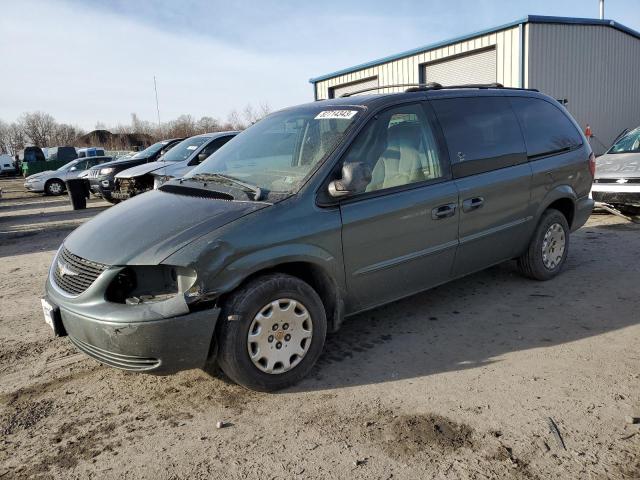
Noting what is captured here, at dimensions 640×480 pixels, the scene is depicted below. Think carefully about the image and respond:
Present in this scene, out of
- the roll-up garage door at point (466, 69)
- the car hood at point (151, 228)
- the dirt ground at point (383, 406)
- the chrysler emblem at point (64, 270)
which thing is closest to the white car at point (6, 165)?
the roll-up garage door at point (466, 69)

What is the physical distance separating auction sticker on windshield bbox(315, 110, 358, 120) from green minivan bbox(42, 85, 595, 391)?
0.05ft

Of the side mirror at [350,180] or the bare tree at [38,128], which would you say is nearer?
the side mirror at [350,180]

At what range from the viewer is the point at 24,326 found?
467 cm

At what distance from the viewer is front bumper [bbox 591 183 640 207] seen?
25.3 ft

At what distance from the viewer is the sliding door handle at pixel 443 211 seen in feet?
13.2

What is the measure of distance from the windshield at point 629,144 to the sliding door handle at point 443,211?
20.3 ft

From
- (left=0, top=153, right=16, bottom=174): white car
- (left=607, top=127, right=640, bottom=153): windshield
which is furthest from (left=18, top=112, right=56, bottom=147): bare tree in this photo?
(left=607, top=127, right=640, bottom=153): windshield

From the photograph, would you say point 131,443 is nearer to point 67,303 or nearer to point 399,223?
point 67,303

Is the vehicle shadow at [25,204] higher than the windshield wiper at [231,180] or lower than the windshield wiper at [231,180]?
lower

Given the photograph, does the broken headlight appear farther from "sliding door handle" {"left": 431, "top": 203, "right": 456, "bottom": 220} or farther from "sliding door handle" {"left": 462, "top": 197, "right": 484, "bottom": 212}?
"sliding door handle" {"left": 462, "top": 197, "right": 484, "bottom": 212}

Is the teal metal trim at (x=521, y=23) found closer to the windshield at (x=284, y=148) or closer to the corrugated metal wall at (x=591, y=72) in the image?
the corrugated metal wall at (x=591, y=72)

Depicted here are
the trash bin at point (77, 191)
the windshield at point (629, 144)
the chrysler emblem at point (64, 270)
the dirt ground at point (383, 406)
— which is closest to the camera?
the dirt ground at point (383, 406)

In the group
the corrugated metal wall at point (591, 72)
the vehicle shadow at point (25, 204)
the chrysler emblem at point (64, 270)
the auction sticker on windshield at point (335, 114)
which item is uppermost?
the corrugated metal wall at point (591, 72)

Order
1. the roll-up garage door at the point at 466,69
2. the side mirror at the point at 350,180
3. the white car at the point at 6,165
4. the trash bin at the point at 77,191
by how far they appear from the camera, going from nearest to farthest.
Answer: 1. the side mirror at the point at 350,180
2. the trash bin at the point at 77,191
3. the roll-up garage door at the point at 466,69
4. the white car at the point at 6,165
